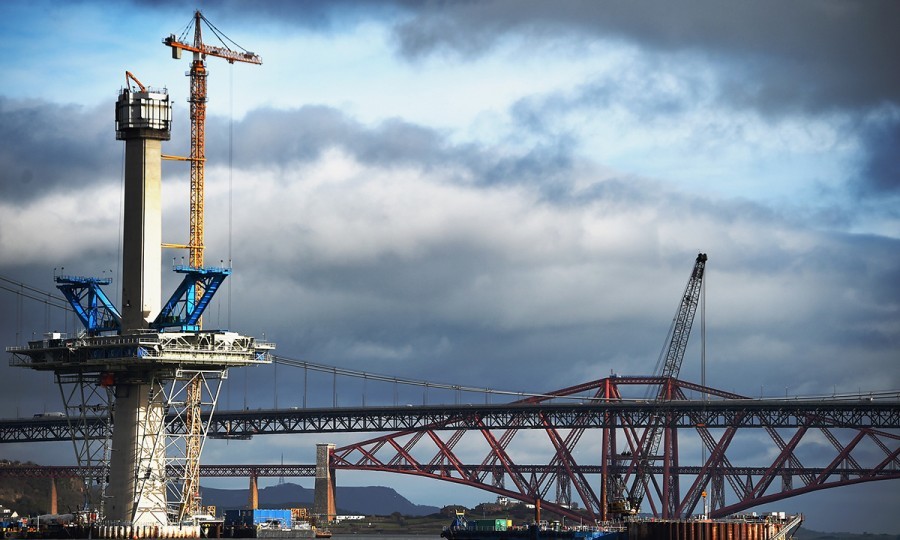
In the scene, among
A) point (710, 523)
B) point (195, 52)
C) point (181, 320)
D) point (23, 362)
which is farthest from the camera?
point (195, 52)

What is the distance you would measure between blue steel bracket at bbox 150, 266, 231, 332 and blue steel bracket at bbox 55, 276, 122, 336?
8125mm

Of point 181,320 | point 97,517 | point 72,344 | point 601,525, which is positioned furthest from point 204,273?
point 601,525

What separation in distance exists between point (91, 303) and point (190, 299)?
13.0 metres

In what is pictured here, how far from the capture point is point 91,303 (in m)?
173

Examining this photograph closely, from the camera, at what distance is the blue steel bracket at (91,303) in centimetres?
17162

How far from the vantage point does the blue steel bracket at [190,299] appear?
165m

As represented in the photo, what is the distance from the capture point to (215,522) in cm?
18350

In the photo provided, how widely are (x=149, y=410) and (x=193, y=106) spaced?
153ft

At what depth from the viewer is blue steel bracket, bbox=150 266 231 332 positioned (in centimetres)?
16538

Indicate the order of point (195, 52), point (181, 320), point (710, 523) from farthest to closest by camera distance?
point (195, 52) → point (181, 320) → point (710, 523)

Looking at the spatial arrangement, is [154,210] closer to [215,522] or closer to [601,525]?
[215,522]

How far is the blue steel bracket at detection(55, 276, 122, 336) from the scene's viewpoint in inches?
6757

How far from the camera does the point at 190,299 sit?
550 feet

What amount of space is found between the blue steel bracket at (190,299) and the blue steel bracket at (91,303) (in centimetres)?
812
